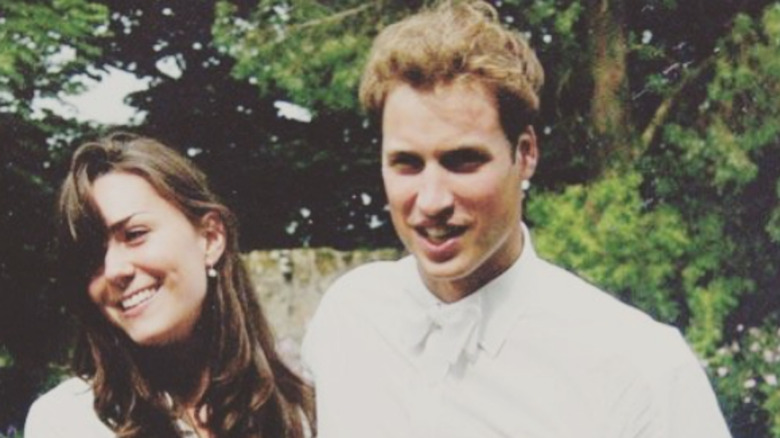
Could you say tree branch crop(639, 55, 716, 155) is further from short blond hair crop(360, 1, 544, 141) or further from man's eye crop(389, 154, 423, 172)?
man's eye crop(389, 154, 423, 172)

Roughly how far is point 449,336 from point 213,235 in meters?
0.91

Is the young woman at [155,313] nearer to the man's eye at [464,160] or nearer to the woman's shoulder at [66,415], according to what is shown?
the woman's shoulder at [66,415]

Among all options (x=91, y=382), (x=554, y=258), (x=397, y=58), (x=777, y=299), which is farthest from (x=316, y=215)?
(x=397, y=58)

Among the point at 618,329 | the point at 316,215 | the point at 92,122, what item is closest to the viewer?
the point at 618,329

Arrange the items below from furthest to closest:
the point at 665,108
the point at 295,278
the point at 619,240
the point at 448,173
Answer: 1. the point at 295,278
2. the point at 665,108
3. the point at 619,240
4. the point at 448,173

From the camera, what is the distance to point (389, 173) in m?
2.65

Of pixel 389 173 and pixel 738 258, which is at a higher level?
pixel 389 173

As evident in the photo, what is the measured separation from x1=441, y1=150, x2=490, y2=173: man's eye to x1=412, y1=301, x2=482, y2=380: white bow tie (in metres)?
0.33

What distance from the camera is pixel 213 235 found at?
344cm

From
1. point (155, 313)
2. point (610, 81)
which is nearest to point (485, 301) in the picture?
point (155, 313)

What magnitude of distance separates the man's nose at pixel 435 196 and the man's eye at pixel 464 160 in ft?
0.08

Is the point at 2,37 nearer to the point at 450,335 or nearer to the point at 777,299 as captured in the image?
the point at 777,299

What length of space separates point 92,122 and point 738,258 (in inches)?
174

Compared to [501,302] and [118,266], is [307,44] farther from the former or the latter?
[501,302]
